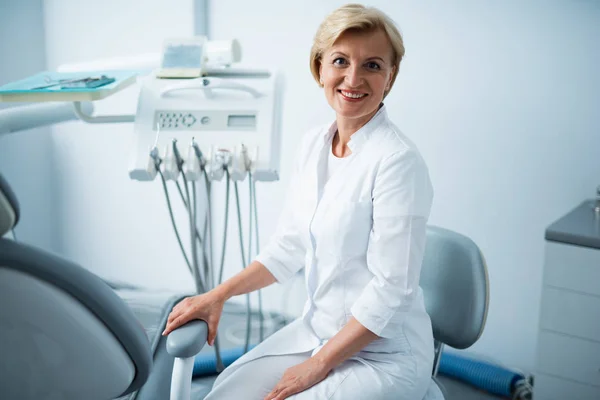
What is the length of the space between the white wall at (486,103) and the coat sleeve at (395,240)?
3.69ft

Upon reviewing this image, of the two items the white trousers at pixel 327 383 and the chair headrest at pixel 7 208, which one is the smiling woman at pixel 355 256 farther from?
the chair headrest at pixel 7 208

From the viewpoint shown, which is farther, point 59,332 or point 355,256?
point 355,256

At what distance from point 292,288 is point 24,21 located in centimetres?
172

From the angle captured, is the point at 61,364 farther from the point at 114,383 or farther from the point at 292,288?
the point at 292,288

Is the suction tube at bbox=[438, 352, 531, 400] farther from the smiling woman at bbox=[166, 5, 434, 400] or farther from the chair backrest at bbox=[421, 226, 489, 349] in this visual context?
the smiling woman at bbox=[166, 5, 434, 400]

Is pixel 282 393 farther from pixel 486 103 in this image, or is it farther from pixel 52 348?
pixel 486 103

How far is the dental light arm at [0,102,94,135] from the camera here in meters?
1.71

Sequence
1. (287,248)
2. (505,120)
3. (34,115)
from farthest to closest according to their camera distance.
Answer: (505,120)
(34,115)
(287,248)

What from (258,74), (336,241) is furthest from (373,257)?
(258,74)

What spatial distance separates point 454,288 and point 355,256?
0.87ft

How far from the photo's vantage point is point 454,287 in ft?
4.78

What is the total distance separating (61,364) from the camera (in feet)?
2.91

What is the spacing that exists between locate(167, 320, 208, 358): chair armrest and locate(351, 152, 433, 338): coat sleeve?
32 centimetres

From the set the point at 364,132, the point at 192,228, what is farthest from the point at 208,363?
the point at 364,132
